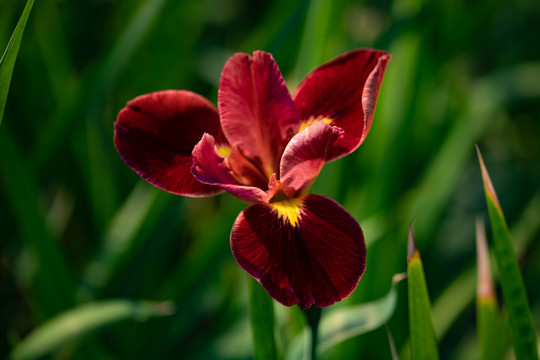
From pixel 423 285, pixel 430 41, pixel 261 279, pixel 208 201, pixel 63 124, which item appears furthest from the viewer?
pixel 208 201

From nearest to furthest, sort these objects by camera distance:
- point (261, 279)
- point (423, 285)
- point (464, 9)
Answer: point (261, 279) < point (423, 285) < point (464, 9)

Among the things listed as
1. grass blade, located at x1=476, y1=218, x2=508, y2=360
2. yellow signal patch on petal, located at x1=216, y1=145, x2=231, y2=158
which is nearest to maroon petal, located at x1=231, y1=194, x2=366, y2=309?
yellow signal patch on petal, located at x1=216, y1=145, x2=231, y2=158

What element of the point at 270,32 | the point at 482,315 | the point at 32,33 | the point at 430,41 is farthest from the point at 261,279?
the point at 32,33

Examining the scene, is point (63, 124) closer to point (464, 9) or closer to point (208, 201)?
point (208, 201)

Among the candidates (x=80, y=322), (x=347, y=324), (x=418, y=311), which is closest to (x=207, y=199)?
(x=80, y=322)

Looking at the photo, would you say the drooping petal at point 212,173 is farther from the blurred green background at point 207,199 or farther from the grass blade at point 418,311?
the blurred green background at point 207,199

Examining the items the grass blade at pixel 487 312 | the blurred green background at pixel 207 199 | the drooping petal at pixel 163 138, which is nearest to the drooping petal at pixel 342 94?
the drooping petal at pixel 163 138
